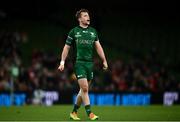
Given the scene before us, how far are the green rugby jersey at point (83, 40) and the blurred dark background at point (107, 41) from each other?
11303mm

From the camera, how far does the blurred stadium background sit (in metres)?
24.5

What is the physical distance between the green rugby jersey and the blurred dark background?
37.1 ft

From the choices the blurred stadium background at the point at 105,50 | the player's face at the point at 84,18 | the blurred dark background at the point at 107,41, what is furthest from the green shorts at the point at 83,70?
the blurred dark background at the point at 107,41

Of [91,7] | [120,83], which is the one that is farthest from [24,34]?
[120,83]

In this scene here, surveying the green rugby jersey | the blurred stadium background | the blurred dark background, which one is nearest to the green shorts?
the green rugby jersey

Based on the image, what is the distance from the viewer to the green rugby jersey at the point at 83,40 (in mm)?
13836

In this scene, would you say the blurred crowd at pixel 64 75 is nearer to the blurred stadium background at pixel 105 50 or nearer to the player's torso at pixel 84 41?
the blurred stadium background at pixel 105 50

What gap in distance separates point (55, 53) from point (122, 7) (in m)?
5.29

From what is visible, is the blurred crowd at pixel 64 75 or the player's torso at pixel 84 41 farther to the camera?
the blurred crowd at pixel 64 75

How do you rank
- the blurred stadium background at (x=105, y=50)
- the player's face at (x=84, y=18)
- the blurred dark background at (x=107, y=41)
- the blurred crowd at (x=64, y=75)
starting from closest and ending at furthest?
the player's face at (x=84, y=18)
the blurred stadium background at (x=105, y=50)
the blurred crowd at (x=64, y=75)
the blurred dark background at (x=107, y=41)

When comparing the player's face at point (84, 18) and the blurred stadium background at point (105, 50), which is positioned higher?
the player's face at point (84, 18)

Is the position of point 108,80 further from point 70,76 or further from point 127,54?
point 127,54

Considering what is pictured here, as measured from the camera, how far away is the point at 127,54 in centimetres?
3069

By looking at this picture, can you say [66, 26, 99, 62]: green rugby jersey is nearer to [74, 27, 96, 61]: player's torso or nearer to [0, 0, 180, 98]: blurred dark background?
[74, 27, 96, 61]: player's torso
